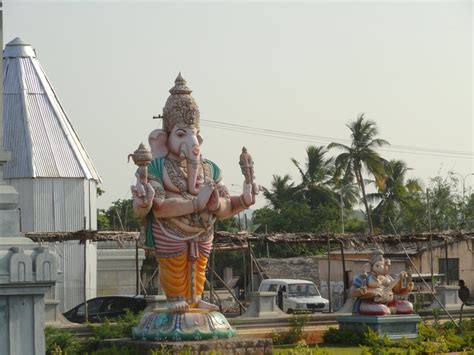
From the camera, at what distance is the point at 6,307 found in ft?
25.0

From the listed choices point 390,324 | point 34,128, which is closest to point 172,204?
point 390,324

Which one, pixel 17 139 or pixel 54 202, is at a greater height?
pixel 17 139

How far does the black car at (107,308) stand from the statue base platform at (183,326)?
851 cm

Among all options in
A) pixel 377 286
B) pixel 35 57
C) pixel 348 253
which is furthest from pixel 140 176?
pixel 348 253

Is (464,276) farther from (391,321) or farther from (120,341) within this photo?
(120,341)

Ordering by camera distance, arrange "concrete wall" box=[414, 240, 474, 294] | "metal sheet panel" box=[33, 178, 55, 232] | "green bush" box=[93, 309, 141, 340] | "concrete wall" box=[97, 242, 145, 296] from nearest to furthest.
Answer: "green bush" box=[93, 309, 141, 340] < "concrete wall" box=[97, 242, 145, 296] < "metal sheet panel" box=[33, 178, 55, 232] < "concrete wall" box=[414, 240, 474, 294]

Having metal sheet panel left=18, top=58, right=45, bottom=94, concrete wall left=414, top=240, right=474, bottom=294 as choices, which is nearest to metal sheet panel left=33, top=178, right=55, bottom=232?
metal sheet panel left=18, top=58, right=45, bottom=94

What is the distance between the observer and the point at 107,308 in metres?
25.1

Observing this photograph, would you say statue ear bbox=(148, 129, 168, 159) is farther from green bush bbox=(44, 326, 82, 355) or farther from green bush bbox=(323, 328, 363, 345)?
green bush bbox=(323, 328, 363, 345)

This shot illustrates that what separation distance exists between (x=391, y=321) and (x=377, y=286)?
0.71 metres

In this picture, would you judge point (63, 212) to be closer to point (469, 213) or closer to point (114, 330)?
point (114, 330)

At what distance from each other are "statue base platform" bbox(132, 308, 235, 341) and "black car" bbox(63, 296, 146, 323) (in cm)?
851

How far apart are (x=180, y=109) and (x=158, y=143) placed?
606 mm

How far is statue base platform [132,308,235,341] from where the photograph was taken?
15.3m
